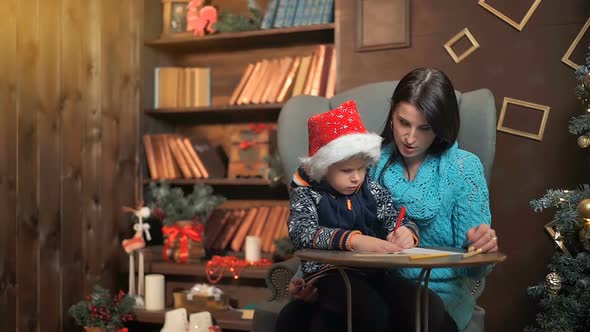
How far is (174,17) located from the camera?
3795 mm

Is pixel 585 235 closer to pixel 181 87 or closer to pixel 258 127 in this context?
pixel 258 127

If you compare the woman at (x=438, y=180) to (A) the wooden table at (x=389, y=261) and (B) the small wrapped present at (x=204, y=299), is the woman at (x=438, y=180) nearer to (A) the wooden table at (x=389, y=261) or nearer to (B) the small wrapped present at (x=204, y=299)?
(A) the wooden table at (x=389, y=261)

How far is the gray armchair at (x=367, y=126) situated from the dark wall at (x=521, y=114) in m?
0.60

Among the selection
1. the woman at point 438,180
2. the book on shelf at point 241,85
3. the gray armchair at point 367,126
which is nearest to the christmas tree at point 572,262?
the gray armchair at point 367,126

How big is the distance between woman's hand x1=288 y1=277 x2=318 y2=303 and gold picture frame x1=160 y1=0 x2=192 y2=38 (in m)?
2.25

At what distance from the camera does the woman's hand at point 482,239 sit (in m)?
1.70

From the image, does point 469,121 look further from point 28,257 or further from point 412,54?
point 28,257

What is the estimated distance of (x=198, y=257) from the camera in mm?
3396

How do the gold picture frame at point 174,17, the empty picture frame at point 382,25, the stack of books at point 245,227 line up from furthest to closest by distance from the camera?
the gold picture frame at point 174,17
the stack of books at point 245,227
the empty picture frame at point 382,25

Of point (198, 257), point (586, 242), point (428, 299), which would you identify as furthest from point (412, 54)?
point (428, 299)

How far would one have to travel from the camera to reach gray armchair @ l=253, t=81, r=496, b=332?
2.09 m

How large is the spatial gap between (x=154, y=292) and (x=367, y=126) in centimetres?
133

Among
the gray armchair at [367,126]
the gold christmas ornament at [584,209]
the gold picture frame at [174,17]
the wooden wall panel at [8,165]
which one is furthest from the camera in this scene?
the gold picture frame at [174,17]

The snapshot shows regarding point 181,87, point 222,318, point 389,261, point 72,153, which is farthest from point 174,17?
point 389,261
